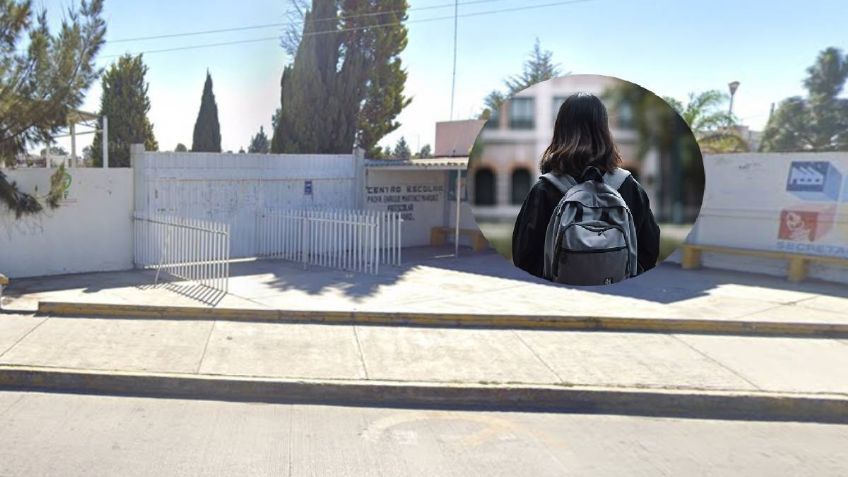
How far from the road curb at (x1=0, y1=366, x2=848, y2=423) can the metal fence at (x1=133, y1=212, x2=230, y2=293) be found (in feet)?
12.7

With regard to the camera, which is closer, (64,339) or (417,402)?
(417,402)

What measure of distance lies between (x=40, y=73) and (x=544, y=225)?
9976mm

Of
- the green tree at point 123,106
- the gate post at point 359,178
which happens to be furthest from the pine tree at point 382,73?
the green tree at point 123,106

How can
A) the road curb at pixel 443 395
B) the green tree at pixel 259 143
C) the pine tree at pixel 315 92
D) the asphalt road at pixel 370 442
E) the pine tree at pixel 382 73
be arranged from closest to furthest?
the asphalt road at pixel 370 442
the road curb at pixel 443 395
the pine tree at pixel 382 73
the pine tree at pixel 315 92
the green tree at pixel 259 143

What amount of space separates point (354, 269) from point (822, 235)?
8466 millimetres

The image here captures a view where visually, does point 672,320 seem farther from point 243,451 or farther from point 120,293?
point 120,293

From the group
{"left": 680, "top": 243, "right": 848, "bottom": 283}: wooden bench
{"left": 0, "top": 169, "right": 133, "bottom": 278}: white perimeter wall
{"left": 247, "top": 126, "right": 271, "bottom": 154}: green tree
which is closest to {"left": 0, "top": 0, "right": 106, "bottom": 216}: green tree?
{"left": 0, "top": 169, "right": 133, "bottom": 278}: white perimeter wall

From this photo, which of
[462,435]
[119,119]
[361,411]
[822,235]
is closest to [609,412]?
[462,435]

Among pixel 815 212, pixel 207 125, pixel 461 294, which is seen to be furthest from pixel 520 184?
pixel 207 125

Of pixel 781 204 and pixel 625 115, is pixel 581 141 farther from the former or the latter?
pixel 781 204

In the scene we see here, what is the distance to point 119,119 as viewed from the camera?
70.2 ft

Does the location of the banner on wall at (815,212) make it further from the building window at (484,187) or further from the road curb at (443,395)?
the building window at (484,187)

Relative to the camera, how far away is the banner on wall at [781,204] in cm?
1190

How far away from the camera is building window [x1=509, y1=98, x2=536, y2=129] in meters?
0.78
